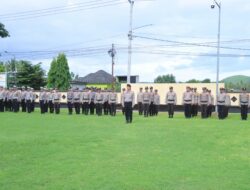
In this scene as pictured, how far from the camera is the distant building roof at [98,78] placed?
10025 cm

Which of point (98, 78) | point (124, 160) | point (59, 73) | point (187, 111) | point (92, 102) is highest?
point (98, 78)

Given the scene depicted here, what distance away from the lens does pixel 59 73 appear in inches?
2908

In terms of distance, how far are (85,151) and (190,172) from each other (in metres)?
3.64

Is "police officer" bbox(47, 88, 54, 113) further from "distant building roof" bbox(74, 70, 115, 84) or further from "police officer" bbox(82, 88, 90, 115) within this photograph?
"distant building roof" bbox(74, 70, 115, 84)

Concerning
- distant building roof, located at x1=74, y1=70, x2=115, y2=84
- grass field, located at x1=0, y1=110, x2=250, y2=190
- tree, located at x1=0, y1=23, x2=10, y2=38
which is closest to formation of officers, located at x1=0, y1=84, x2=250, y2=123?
tree, located at x1=0, y1=23, x2=10, y2=38

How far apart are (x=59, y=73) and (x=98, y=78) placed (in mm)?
30107

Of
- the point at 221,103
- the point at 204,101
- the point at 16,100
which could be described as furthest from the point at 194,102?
the point at 16,100

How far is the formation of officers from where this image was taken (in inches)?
1107

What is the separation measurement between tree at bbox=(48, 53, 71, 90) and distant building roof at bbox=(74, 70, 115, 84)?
23311 millimetres

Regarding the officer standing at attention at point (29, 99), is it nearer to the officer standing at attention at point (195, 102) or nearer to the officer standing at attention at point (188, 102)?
the officer standing at attention at point (188, 102)

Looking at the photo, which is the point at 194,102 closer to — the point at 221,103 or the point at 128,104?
Result: the point at 221,103

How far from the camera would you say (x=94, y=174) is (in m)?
9.92

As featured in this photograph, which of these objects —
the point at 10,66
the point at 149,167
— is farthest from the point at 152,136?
the point at 10,66

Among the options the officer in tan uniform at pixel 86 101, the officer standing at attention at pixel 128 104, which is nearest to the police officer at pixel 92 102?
the officer in tan uniform at pixel 86 101
